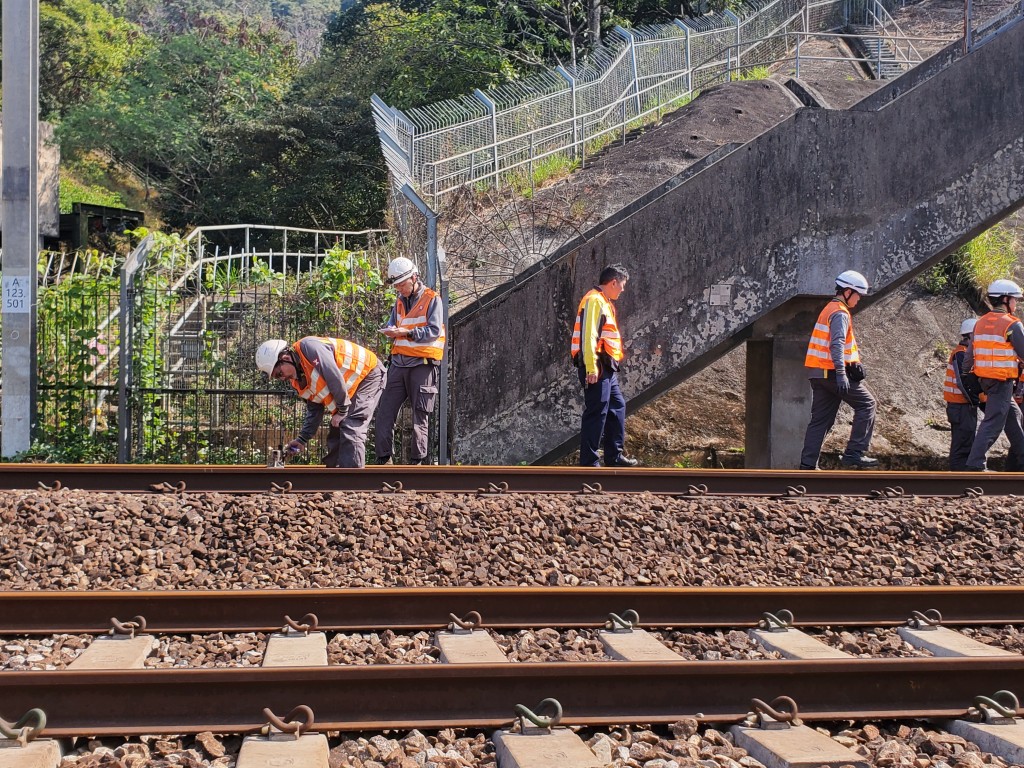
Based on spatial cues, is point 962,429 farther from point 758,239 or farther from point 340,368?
point 340,368

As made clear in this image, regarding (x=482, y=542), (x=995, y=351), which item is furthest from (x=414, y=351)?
(x=995, y=351)

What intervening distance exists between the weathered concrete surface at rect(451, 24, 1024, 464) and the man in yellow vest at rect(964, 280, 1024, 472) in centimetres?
110

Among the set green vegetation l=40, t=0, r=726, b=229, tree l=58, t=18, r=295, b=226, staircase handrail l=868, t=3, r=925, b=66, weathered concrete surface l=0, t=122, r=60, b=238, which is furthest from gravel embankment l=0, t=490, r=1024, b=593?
tree l=58, t=18, r=295, b=226

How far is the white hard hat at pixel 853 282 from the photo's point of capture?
10.1m

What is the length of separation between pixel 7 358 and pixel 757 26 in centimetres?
1707

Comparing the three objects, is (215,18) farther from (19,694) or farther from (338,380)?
(19,694)

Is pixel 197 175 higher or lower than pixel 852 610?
higher

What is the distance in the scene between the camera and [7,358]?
434 inches

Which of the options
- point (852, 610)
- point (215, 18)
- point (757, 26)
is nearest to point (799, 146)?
point (852, 610)

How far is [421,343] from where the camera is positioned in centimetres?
948

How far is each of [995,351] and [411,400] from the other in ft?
18.2

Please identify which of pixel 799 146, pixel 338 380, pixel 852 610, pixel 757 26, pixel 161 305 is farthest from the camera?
pixel 757 26

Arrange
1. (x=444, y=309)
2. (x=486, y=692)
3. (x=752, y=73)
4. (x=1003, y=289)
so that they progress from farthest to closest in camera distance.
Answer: (x=752, y=73) → (x=444, y=309) → (x=1003, y=289) → (x=486, y=692)

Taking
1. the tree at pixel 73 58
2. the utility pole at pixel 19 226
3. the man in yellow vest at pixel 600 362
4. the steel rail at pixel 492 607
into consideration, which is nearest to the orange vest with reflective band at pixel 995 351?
the man in yellow vest at pixel 600 362
